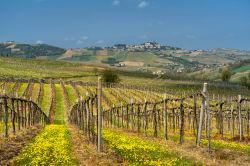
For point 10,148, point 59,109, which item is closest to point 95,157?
point 10,148

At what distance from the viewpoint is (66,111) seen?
8606cm


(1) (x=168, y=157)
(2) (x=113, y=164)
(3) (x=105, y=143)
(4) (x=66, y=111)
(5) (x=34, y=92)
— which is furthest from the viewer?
(5) (x=34, y=92)

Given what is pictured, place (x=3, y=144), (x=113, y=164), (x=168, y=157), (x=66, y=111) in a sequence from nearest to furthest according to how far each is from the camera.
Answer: (x=113, y=164) < (x=168, y=157) < (x=3, y=144) < (x=66, y=111)

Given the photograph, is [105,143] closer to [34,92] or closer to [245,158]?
[245,158]

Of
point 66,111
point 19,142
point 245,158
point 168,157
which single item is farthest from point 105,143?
point 66,111

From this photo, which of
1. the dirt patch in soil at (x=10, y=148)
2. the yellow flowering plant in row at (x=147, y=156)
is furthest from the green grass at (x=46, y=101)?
the yellow flowering plant in row at (x=147, y=156)

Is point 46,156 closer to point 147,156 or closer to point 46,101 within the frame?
point 147,156

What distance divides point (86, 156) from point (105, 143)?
6.02 m

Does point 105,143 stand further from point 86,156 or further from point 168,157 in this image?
point 168,157

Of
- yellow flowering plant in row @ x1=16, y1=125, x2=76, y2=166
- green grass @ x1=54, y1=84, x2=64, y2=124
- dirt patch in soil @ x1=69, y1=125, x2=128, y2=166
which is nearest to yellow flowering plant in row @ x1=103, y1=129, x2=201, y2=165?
dirt patch in soil @ x1=69, y1=125, x2=128, y2=166

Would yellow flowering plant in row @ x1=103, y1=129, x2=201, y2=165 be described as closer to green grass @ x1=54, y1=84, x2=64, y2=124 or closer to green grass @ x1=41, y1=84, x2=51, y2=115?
green grass @ x1=54, y1=84, x2=64, y2=124

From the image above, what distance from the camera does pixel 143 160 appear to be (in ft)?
73.8

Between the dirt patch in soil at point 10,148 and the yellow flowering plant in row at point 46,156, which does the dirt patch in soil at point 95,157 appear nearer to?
the yellow flowering plant in row at point 46,156

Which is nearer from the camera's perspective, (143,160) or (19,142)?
(143,160)
